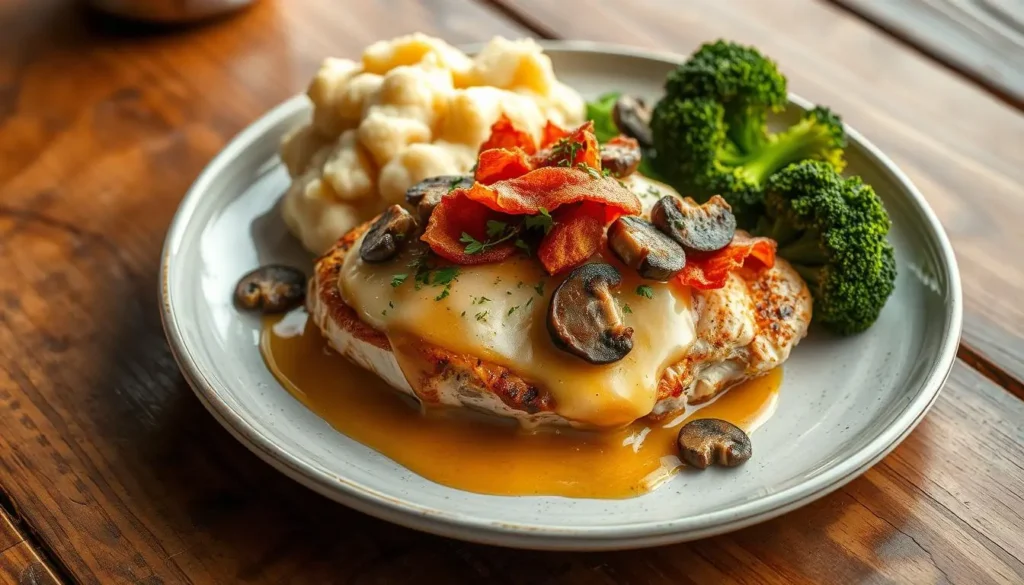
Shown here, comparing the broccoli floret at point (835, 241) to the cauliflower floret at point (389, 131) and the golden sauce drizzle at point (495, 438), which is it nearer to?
the golden sauce drizzle at point (495, 438)

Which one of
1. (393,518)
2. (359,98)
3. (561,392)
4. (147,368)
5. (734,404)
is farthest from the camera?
(359,98)

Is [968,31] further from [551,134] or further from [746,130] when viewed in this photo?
[551,134]

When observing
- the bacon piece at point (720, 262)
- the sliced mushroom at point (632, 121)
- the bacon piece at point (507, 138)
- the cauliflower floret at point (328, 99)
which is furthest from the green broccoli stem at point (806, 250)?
the cauliflower floret at point (328, 99)

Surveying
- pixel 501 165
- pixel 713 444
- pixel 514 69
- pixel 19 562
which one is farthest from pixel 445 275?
pixel 19 562

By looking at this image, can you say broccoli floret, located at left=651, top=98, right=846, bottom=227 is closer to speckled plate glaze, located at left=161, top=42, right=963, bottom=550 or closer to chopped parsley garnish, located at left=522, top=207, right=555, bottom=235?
speckled plate glaze, located at left=161, top=42, right=963, bottom=550

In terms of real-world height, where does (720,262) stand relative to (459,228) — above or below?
above

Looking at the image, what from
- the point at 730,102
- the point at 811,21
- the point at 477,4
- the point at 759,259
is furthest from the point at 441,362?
the point at 811,21

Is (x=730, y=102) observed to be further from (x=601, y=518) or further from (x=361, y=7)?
(x=361, y=7)
